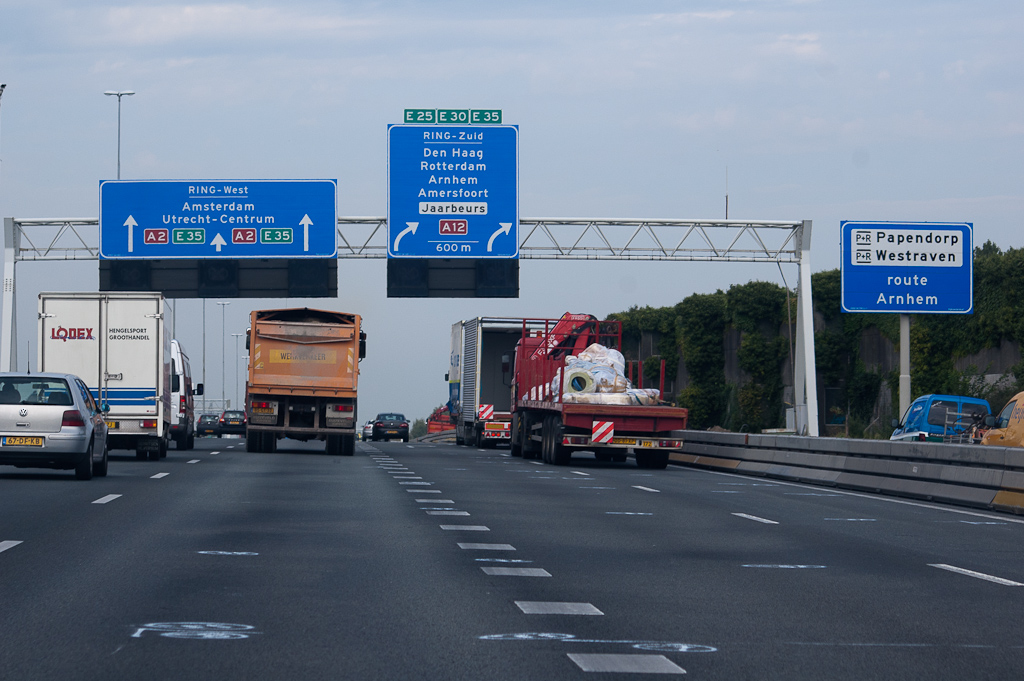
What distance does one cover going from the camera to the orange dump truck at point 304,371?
33969 mm

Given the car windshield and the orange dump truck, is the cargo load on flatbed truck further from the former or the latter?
the car windshield

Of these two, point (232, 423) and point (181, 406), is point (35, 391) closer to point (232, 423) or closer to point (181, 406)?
point (181, 406)

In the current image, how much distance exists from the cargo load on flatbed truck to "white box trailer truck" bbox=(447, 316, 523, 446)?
780 cm

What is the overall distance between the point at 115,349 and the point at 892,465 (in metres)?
15.3

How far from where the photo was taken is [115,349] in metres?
28.1

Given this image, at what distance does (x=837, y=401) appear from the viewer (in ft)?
177

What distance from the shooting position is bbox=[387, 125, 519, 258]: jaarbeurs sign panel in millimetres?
35688

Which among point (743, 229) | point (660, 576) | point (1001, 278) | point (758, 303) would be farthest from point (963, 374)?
point (660, 576)

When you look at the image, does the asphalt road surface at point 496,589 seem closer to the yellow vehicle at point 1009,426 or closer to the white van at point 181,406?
the yellow vehicle at point 1009,426

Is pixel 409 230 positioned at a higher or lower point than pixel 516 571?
higher

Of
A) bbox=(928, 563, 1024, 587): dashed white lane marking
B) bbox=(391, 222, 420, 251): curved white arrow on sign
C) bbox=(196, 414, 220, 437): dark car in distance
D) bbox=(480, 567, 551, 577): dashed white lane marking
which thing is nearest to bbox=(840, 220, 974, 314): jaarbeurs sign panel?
bbox=(391, 222, 420, 251): curved white arrow on sign

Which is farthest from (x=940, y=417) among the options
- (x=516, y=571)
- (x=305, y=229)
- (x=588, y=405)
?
(x=516, y=571)

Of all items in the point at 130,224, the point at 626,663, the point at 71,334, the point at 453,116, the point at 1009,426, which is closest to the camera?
the point at 626,663

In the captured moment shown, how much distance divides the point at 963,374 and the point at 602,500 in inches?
1104
